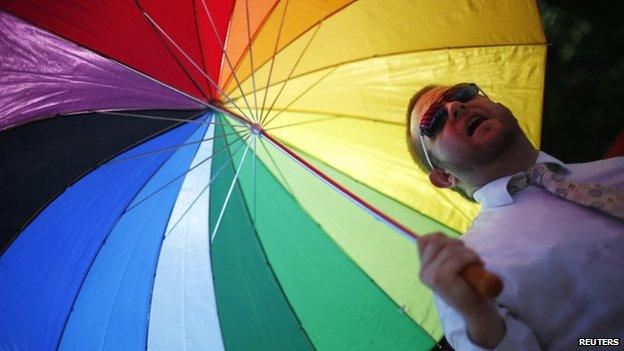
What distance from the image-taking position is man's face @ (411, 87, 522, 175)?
1802 millimetres

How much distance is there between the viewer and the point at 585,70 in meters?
3.44

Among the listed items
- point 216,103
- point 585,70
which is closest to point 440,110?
point 216,103

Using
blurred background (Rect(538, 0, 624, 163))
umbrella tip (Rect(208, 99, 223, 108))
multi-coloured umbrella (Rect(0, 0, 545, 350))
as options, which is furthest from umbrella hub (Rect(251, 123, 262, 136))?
blurred background (Rect(538, 0, 624, 163))

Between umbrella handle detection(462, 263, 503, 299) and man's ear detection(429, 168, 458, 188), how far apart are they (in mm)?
997

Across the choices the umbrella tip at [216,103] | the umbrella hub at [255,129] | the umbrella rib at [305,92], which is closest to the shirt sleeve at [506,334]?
the umbrella hub at [255,129]

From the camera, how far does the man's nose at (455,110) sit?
6.10ft

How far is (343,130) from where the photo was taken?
246 centimetres

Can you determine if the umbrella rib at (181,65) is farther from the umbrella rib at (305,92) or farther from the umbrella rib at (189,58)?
the umbrella rib at (305,92)

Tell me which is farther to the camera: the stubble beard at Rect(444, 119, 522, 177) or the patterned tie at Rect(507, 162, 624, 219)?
the stubble beard at Rect(444, 119, 522, 177)

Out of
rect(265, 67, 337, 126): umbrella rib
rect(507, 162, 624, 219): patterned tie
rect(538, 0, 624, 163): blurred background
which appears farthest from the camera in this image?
rect(538, 0, 624, 163): blurred background

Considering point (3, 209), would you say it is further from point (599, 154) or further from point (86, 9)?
point (599, 154)

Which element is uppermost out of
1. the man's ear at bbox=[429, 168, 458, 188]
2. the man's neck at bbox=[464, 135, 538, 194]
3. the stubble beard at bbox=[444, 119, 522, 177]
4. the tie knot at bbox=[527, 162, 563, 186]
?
the man's ear at bbox=[429, 168, 458, 188]

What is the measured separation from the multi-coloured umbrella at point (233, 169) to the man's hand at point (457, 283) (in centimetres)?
97

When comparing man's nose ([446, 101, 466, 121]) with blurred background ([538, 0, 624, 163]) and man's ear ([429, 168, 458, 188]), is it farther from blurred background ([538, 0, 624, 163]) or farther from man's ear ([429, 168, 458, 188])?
blurred background ([538, 0, 624, 163])
